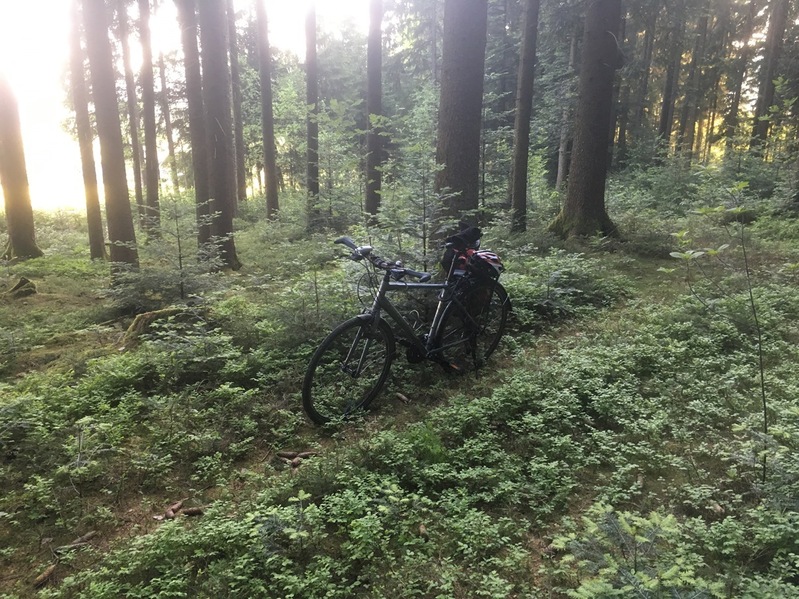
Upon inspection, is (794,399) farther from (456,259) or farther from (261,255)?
(261,255)

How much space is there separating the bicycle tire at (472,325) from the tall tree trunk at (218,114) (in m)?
5.92

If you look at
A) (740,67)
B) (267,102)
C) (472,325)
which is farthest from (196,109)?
(740,67)

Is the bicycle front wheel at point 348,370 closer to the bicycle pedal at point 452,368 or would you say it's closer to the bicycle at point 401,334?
the bicycle at point 401,334

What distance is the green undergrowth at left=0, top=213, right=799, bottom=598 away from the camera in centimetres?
240

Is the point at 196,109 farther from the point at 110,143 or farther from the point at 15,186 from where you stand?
the point at 15,186

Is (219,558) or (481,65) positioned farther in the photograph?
(481,65)

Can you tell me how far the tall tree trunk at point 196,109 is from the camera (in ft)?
34.2

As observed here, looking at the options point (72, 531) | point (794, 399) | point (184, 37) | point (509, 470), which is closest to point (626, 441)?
point (509, 470)

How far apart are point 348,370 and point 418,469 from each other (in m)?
1.24

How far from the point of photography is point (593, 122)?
9836mm

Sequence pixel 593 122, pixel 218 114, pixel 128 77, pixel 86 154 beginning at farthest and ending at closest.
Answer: pixel 128 77 < pixel 86 154 < pixel 218 114 < pixel 593 122

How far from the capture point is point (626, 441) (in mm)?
3617

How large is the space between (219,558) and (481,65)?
20.9 feet

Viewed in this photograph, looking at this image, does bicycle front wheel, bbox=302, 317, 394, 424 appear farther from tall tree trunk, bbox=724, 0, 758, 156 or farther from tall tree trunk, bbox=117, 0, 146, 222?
tall tree trunk, bbox=724, 0, 758, 156
